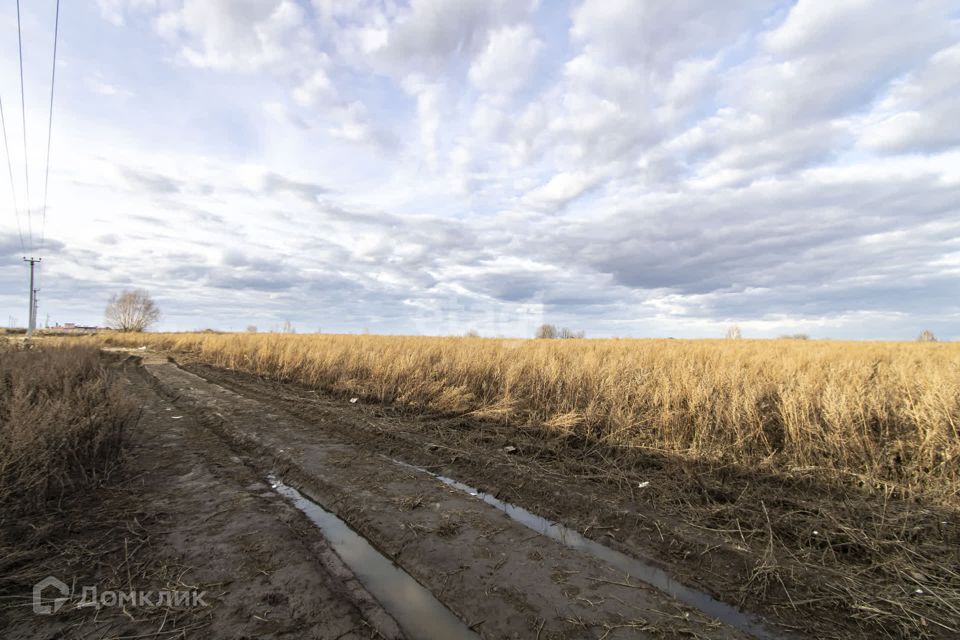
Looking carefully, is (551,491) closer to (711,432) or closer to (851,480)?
(711,432)

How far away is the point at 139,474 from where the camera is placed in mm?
4344

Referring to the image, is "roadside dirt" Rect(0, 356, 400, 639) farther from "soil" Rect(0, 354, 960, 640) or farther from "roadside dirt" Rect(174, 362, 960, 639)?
"roadside dirt" Rect(174, 362, 960, 639)

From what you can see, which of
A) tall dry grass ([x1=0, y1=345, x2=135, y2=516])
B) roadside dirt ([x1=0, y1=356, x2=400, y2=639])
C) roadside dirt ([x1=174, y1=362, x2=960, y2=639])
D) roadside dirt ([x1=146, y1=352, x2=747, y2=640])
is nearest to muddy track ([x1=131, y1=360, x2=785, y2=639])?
roadside dirt ([x1=146, y1=352, x2=747, y2=640])

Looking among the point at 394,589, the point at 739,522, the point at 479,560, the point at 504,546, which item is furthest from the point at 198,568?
the point at 739,522

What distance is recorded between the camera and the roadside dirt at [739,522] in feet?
8.00

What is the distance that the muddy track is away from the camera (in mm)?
2229

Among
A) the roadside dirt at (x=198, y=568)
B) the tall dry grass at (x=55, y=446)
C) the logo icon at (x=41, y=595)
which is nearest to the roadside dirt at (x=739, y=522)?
the roadside dirt at (x=198, y=568)

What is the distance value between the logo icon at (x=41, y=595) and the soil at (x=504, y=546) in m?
0.05

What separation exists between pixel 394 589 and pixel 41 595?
204cm

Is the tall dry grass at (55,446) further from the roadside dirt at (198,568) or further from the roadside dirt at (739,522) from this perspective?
the roadside dirt at (739,522)

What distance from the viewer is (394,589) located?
8.37 ft

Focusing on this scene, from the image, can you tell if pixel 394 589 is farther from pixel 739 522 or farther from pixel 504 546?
pixel 739 522

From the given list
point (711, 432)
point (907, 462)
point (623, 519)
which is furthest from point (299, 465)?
point (907, 462)

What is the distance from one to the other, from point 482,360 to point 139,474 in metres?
6.85
